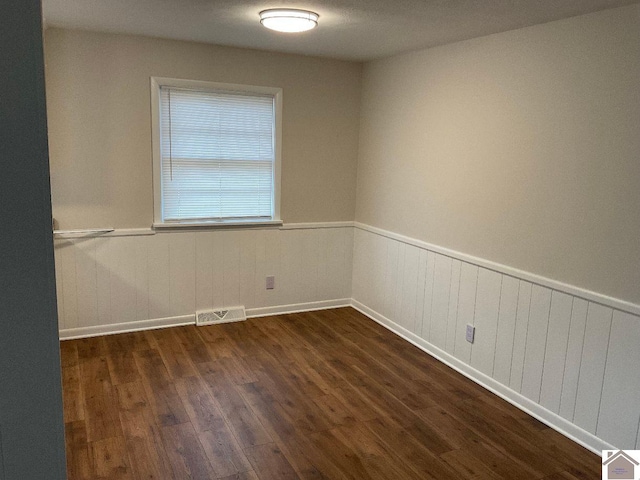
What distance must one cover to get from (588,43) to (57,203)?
3603 millimetres

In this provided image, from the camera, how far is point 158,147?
3.96 metres

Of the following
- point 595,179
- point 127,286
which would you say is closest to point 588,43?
point 595,179

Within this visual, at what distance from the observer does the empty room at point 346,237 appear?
2543 millimetres

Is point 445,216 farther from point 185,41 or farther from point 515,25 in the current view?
point 185,41

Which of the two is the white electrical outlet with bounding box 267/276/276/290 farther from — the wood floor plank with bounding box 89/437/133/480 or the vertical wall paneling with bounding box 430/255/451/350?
the wood floor plank with bounding box 89/437/133/480

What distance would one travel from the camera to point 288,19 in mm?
2930

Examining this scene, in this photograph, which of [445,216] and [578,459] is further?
[445,216]

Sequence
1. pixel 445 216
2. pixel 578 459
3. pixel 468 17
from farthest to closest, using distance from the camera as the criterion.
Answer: pixel 445 216, pixel 468 17, pixel 578 459

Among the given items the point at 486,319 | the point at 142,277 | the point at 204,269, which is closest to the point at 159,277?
the point at 142,277

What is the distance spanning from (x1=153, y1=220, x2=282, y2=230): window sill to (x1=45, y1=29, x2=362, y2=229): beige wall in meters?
0.12

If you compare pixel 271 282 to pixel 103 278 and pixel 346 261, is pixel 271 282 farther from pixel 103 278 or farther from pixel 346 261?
pixel 103 278

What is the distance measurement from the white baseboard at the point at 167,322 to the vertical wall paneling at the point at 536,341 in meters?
2.18

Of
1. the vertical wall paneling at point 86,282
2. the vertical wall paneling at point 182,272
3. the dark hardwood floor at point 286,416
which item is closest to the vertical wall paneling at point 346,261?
the dark hardwood floor at point 286,416

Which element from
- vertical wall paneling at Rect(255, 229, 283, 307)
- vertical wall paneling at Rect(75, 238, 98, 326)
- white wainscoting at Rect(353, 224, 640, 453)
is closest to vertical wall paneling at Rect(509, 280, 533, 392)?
white wainscoting at Rect(353, 224, 640, 453)
